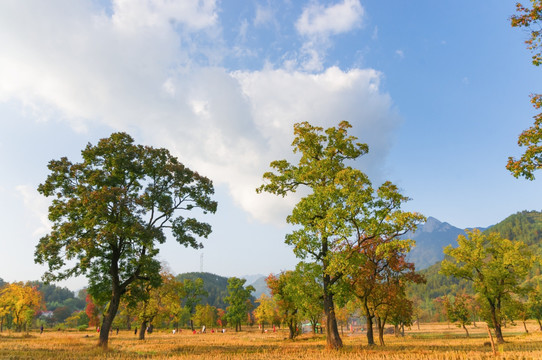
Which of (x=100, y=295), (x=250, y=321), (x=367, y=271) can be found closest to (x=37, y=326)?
(x=250, y=321)

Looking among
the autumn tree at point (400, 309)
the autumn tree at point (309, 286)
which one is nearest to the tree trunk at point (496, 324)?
the autumn tree at point (400, 309)

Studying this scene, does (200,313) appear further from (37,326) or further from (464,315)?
(464,315)

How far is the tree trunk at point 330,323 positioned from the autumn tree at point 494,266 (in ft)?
68.1

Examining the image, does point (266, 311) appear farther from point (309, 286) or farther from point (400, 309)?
point (309, 286)

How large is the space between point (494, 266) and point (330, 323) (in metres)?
24.3

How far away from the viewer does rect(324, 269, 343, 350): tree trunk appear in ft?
67.0

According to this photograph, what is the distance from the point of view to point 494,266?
33.6m

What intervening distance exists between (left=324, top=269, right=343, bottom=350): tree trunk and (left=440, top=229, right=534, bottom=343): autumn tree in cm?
2077

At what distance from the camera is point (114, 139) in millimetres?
25219

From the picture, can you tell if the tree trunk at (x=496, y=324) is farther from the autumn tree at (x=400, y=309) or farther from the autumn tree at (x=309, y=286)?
the autumn tree at (x=309, y=286)

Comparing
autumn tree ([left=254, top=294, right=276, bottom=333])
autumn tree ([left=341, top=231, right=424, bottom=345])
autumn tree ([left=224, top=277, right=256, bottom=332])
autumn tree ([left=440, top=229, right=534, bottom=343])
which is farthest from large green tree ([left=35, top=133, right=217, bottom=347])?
autumn tree ([left=224, top=277, right=256, bottom=332])

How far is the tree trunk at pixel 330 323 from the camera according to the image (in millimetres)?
20422

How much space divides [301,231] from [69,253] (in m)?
17.3

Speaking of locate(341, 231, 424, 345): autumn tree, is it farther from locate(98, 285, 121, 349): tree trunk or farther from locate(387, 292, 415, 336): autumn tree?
locate(98, 285, 121, 349): tree trunk
